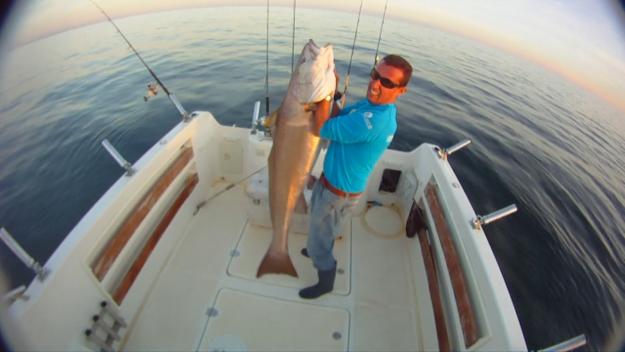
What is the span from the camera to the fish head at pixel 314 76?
6.87 ft

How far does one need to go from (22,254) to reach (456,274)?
3.12 m

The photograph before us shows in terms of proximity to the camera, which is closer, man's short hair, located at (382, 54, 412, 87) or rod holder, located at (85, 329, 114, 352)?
man's short hair, located at (382, 54, 412, 87)

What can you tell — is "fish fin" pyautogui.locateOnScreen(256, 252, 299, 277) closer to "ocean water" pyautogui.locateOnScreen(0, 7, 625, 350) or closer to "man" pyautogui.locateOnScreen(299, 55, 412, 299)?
"man" pyautogui.locateOnScreen(299, 55, 412, 299)

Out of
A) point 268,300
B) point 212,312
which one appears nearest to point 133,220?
point 212,312

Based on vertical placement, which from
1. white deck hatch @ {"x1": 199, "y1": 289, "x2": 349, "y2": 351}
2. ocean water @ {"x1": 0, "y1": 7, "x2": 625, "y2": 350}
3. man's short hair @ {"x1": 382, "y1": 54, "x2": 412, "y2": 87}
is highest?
man's short hair @ {"x1": 382, "y1": 54, "x2": 412, "y2": 87}

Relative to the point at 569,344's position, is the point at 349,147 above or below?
above

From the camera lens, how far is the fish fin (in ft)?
8.96

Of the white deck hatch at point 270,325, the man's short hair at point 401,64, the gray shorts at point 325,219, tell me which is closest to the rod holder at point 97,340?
the white deck hatch at point 270,325

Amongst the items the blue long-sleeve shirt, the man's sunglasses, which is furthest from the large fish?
the man's sunglasses

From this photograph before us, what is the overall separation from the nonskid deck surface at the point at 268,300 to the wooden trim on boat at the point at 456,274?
27.8 inches

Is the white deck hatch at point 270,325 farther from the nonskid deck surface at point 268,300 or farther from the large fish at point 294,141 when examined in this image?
the large fish at point 294,141

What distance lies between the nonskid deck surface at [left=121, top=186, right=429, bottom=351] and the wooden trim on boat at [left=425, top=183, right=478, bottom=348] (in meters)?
0.71

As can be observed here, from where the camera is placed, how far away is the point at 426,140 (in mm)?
9078

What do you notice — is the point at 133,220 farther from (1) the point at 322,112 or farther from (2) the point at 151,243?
(1) the point at 322,112
